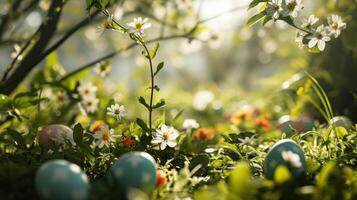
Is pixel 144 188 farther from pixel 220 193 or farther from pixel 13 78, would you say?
pixel 13 78

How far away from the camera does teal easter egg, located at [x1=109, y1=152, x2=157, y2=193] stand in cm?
130

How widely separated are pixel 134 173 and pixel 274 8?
26.9 inches

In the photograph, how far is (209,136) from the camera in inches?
82.4

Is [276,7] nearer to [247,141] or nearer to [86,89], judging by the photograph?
[247,141]

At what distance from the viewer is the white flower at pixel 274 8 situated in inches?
62.1

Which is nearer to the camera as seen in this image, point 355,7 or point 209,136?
point 209,136

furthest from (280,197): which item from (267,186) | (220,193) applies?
(220,193)

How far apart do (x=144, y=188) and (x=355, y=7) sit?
1.48 m

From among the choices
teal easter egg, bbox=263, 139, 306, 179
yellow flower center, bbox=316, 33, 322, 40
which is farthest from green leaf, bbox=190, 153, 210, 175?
yellow flower center, bbox=316, 33, 322, 40

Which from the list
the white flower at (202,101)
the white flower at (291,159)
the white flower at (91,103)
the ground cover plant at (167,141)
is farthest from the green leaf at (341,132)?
the white flower at (202,101)

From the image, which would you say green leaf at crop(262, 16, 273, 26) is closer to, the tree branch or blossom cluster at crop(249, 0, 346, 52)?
blossom cluster at crop(249, 0, 346, 52)

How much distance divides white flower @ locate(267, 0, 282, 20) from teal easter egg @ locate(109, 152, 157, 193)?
611 millimetres

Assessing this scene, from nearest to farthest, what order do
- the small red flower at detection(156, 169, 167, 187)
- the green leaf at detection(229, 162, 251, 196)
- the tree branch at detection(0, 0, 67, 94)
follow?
the green leaf at detection(229, 162, 251, 196)
the small red flower at detection(156, 169, 167, 187)
the tree branch at detection(0, 0, 67, 94)

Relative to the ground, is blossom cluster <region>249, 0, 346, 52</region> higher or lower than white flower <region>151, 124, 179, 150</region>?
higher
